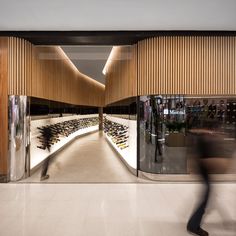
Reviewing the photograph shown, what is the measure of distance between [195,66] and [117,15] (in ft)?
7.33

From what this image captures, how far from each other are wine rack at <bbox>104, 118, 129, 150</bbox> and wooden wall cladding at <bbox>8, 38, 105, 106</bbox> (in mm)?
1897

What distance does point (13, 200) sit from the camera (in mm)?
4688

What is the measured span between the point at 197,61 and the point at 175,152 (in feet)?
6.92

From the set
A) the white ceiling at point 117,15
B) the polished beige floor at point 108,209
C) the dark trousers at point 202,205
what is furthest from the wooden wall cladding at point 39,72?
the dark trousers at point 202,205

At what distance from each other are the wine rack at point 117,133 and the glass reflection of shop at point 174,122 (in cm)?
164

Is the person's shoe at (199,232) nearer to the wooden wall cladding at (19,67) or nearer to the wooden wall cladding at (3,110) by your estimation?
the wooden wall cladding at (3,110)

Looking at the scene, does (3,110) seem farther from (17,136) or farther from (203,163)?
(203,163)

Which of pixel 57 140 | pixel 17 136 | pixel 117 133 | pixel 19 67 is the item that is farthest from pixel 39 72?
pixel 117 133

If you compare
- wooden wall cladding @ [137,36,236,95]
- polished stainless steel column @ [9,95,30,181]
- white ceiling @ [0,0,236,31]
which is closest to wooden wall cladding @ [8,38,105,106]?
polished stainless steel column @ [9,95,30,181]

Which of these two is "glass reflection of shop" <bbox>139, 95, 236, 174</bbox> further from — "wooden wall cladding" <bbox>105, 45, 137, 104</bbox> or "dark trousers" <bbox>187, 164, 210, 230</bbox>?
"dark trousers" <bbox>187, 164, 210, 230</bbox>

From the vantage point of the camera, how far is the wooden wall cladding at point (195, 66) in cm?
601

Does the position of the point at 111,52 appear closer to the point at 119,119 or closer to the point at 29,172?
the point at 119,119

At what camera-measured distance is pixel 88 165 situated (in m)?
7.60

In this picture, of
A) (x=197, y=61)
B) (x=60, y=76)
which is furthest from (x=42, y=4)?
(x=60, y=76)
